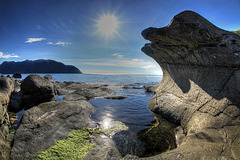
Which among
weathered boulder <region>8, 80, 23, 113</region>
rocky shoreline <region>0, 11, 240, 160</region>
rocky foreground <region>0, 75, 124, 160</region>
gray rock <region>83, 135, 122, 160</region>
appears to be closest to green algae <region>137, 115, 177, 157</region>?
rocky shoreline <region>0, 11, 240, 160</region>

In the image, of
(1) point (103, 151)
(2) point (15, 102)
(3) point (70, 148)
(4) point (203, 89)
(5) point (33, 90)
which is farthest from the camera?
(5) point (33, 90)

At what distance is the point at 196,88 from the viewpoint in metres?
7.14

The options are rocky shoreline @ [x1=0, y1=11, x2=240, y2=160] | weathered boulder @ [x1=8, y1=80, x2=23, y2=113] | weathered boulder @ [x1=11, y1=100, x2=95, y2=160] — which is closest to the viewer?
rocky shoreline @ [x1=0, y1=11, x2=240, y2=160]

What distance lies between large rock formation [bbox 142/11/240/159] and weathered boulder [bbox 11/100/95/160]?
15.6 ft

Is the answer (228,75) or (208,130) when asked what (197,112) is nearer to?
(208,130)

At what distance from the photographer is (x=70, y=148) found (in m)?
4.59

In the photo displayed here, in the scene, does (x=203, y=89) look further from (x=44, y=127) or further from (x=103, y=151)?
(x=44, y=127)

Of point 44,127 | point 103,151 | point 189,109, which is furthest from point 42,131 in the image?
point 189,109

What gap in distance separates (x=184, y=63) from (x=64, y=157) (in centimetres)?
972

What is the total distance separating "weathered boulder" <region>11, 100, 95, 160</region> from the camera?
4.25 m

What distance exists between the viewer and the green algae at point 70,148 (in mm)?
4125

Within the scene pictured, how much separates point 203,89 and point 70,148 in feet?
25.9

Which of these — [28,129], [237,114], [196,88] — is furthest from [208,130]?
[28,129]

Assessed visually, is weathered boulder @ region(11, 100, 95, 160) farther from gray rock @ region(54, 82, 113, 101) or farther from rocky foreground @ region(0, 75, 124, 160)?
gray rock @ region(54, 82, 113, 101)
